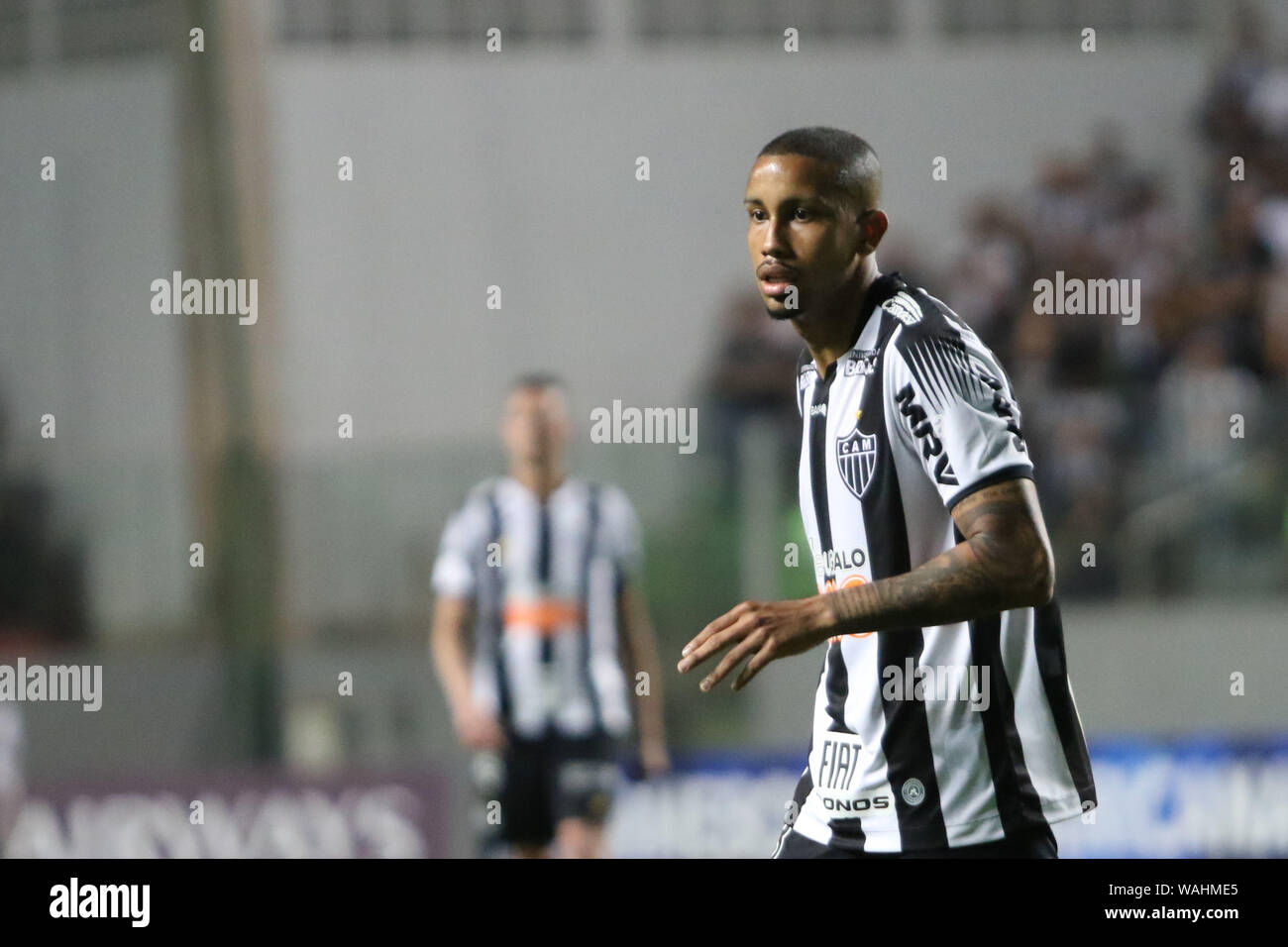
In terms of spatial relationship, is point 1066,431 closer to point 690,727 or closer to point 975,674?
point 690,727

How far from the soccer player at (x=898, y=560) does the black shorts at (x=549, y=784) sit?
12.5ft

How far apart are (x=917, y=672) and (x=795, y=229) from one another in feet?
2.81

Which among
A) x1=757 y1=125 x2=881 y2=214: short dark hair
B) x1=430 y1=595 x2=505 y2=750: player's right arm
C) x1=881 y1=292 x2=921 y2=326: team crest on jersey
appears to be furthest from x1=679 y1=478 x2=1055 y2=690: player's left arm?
x1=430 y1=595 x2=505 y2=750: player's right arm

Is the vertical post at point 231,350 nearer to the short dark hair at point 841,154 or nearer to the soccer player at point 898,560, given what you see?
the soccer player at point 898,560

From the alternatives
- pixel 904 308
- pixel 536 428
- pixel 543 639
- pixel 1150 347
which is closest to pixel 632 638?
pixel 543 639

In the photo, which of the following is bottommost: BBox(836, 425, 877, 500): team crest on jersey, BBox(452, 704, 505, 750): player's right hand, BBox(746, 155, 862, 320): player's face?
BBox(452, 704, 505, 750): player's right hand

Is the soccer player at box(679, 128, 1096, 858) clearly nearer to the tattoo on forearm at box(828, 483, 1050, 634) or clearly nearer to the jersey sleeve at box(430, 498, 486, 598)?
the tattoo on forearm at box(828, 483, 1050, 634)

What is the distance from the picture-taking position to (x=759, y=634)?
2732 mm

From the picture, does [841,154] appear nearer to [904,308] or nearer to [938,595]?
[904,308]

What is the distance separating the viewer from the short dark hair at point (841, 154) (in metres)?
3.08

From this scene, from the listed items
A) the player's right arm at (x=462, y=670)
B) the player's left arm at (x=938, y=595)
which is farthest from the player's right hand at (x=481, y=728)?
the player's left arm at (x=938, y=595)

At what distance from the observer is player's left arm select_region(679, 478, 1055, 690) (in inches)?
108
